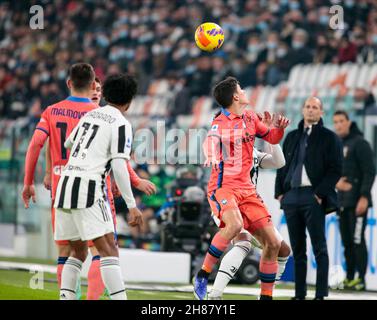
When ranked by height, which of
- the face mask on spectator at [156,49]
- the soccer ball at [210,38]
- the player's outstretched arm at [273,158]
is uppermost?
the face mask on spectator at [156,49]

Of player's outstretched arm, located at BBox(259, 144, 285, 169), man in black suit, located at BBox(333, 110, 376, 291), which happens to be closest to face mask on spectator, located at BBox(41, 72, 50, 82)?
man in black suit, located at BBox(333, 110, 376, 291)

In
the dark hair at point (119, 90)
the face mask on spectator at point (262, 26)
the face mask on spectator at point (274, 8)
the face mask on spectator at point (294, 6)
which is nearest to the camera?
the dark hair at point (119, 90)

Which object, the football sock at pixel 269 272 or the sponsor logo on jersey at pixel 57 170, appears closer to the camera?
the sponsor logo on jersey at pixel 57 170

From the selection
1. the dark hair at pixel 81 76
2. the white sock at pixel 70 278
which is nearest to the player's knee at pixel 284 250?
the white sock at pixel 70 278

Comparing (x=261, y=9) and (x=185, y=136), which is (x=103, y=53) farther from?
(x=185, y=136)

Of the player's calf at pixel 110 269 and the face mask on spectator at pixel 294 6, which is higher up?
the face mask on spectator at pixel 294 6

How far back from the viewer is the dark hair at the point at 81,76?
7.68m

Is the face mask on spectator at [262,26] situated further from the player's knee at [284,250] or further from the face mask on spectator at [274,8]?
the player's knee at [284,250]

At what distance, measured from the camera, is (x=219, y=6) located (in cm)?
2302

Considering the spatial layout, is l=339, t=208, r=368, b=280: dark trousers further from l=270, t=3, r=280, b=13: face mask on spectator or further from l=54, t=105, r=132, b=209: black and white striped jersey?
l=270, t=3, r=280, b=13: face mask on spectator

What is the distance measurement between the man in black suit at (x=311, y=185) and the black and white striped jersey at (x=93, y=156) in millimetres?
3265

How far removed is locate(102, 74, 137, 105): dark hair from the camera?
7104 millimetres

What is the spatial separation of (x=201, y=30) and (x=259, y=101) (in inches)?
329
